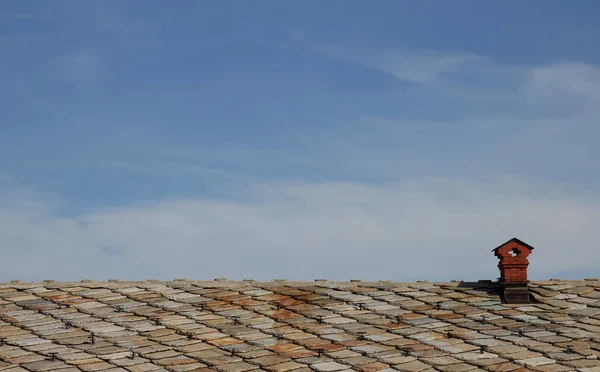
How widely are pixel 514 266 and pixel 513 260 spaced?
5.8 inches

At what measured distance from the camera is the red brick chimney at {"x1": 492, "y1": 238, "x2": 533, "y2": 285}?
22.6 metres

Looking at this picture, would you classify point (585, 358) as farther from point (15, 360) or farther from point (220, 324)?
point (15, 360)

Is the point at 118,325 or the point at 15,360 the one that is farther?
the point at 118,325

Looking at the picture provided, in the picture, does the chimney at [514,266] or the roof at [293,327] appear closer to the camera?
the roof at [293,327]

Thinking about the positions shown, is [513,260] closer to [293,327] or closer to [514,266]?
[514,266]

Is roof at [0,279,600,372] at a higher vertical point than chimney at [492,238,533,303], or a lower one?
lower

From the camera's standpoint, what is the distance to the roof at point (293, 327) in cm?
1859

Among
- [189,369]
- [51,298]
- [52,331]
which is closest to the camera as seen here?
[189,369]

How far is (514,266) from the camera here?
2273 cm

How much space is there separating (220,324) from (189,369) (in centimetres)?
259

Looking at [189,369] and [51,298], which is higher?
[51,298]

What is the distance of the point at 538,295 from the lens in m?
22.6

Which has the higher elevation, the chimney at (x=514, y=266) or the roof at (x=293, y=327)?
the chimney at (x=514, y=266)

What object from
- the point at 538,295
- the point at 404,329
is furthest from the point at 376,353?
the point at 538,295
